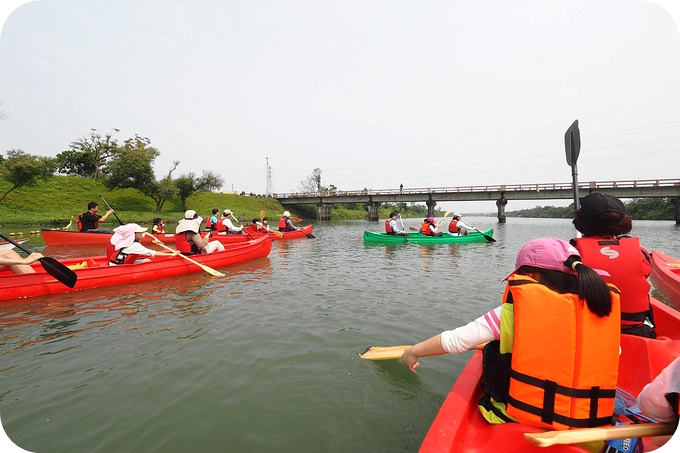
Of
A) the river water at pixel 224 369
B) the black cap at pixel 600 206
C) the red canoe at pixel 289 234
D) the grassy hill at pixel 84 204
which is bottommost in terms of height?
the river water at pixel 224 369

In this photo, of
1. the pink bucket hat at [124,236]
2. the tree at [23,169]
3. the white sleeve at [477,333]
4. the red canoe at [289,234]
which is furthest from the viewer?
the tree at [23,169]

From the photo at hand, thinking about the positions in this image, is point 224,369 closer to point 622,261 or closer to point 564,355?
point 564,355

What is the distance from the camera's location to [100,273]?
8039 mm

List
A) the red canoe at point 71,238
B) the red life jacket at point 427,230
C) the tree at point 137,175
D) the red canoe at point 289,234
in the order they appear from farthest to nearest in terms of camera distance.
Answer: the tree at point 137,175
the red canoe at point 289,234
the red life jacket at point 427,230
the red canoe at point 71,238

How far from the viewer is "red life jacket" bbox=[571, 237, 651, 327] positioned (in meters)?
3.20

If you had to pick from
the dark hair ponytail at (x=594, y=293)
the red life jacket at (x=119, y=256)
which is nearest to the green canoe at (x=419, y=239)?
the red life jacket at (x=119, y=256)

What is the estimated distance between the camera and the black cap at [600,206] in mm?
3102

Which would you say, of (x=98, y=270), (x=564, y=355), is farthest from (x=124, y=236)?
(x=564, y=355)

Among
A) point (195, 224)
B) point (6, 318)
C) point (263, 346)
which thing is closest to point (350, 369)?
point (263, 346)

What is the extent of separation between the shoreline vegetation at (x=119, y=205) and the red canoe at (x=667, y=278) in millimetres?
22532

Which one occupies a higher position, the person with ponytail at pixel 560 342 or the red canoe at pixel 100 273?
the person with ponytail at pixel 560 342

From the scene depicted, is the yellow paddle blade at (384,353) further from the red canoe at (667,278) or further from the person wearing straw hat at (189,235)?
the person wearing straw hat at (189,235)

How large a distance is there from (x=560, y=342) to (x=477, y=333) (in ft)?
1.73

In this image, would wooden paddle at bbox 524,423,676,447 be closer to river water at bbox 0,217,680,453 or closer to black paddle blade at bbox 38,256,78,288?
river water at bbox 0,217,680,453
